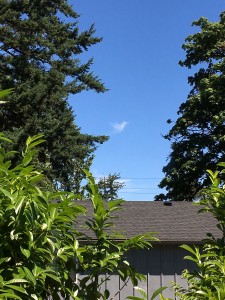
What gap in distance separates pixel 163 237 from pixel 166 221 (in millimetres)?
1323

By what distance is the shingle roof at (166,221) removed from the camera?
40.7ft

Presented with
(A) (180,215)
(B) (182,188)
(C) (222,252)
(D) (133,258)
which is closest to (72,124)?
(B) (182,188)

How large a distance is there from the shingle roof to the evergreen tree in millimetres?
10759

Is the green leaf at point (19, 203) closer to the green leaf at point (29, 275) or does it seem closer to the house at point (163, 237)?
the green leaf at point (29, 275)

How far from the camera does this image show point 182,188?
2755 centimetres

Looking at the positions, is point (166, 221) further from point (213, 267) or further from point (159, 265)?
point (213, 267)

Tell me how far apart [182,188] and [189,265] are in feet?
51.4

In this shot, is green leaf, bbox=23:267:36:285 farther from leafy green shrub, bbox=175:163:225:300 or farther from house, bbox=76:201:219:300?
house, bbox=76:201:219:300

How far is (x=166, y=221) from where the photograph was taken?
13.5m

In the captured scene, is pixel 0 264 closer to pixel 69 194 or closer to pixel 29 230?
pixel 29 230

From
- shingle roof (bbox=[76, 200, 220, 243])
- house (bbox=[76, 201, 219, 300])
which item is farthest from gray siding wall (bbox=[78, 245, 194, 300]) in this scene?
shingle roof (bbox=[76, 200, 220, 243])

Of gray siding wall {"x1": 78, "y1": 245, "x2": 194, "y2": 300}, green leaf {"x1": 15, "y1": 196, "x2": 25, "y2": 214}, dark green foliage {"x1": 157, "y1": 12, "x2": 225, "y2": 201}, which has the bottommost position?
green leaf {"x1": 15, "y1": 196, "x2": 25, "y2": 214}

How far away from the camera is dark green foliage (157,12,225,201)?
88.8 feet

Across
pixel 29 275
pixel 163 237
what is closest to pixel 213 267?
pixel 29 275
